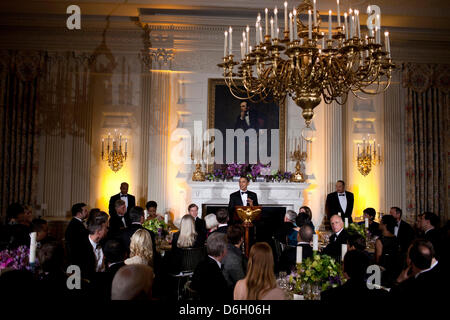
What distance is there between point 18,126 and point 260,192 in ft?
21.5

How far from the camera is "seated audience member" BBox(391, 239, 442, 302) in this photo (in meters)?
2.77

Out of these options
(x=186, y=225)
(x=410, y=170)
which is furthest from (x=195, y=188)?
(x=410, y=170)

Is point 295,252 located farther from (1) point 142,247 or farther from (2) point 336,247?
(1) point 142,247

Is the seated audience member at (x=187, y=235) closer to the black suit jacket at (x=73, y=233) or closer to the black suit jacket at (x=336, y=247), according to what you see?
the black suit jacket at (x=73, y=233)

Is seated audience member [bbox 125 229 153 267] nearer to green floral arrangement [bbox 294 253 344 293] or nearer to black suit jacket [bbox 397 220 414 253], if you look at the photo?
green floral arrangement [bbox 294 253 344 293]

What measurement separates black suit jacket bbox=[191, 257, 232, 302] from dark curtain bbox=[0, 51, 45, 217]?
25.1 ft

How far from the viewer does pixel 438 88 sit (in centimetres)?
1032

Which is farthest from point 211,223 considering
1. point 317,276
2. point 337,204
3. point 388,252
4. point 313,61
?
point 337,204

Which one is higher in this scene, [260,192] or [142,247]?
[260,192]

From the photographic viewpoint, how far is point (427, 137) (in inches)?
405

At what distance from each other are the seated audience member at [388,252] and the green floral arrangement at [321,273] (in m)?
1.36

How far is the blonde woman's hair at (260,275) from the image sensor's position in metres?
2.78

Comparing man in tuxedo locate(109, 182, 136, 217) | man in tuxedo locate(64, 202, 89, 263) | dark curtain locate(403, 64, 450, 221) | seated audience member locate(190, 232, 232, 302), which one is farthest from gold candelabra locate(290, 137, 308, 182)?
seated audience member locate(190, 232, 232, 302)
